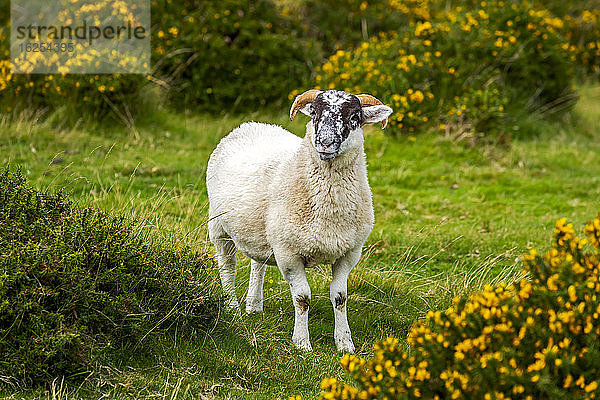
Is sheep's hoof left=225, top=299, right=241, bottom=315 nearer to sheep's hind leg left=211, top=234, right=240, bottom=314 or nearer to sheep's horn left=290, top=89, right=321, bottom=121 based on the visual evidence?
sheep's hind leg left=211, top=234, right=240, bottom=314

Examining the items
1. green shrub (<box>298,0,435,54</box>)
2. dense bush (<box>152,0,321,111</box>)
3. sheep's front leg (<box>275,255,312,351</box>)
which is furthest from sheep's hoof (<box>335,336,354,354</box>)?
green shrub (<box>298,0,435,54</box>)

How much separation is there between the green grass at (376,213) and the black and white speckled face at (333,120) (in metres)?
1.39

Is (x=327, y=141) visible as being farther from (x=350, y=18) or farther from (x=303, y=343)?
(x=350, y=18)

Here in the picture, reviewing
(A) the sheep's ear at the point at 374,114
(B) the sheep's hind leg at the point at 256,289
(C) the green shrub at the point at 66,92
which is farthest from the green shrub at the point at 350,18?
(A) the sheep's ear at the point at 374,114

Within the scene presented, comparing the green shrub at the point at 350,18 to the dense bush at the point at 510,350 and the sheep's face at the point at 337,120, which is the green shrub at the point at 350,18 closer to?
the sheep's face at the point at 337,120

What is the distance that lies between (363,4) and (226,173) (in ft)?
40.7

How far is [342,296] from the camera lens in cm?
542

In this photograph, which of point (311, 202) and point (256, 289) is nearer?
point (311, 202)

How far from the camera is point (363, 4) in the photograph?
17.3m

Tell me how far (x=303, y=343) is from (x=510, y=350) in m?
2.15

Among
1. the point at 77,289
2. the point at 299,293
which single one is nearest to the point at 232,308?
the point at 299,293

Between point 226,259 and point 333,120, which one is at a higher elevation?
point 333,120

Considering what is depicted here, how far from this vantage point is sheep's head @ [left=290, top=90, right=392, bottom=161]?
4.95 metres

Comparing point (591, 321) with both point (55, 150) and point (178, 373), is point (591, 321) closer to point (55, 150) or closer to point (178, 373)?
point (178, 373)
